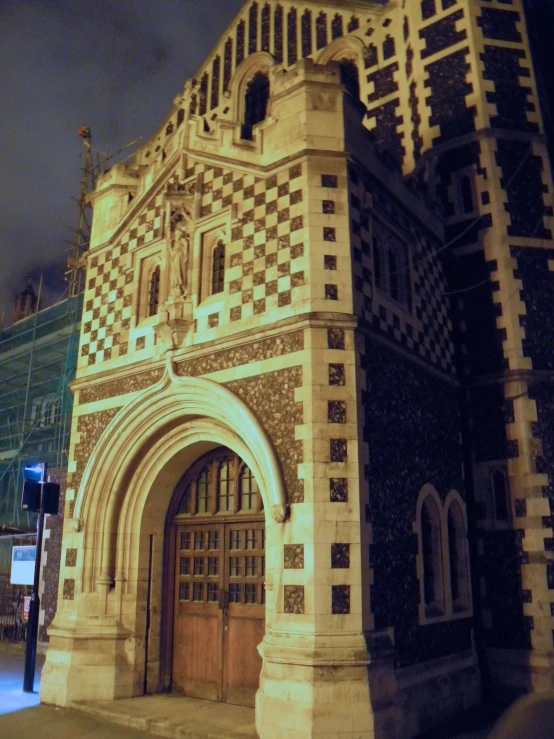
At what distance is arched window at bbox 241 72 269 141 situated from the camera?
52.1ft

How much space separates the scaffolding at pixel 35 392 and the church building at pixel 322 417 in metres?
8.02

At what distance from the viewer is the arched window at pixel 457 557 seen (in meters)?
10.5

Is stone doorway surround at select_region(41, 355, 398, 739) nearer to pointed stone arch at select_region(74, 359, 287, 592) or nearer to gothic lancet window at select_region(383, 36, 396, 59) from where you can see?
pointed stone arch at select_region(74, 359, 287, 592)

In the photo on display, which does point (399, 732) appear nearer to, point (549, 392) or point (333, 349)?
point (333, 349)

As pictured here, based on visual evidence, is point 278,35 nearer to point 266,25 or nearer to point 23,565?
point 266,25

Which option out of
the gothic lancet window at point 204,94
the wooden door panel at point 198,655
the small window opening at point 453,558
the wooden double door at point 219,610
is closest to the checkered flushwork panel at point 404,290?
the small window opening at point 453,558

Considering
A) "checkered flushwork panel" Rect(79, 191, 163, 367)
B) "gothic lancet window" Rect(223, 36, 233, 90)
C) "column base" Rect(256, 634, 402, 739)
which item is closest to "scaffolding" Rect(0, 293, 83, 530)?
"checkered flushwork panel" Rect(79, 191, 163, 367)

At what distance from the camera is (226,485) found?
34.6 feet

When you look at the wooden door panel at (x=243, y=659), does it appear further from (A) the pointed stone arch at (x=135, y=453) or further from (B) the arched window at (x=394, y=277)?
(B) the arched window at (x=394, y=277)

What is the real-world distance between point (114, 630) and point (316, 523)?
4.13 meters

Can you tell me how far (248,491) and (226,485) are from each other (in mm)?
512

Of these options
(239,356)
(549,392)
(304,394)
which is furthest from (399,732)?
(549,392)

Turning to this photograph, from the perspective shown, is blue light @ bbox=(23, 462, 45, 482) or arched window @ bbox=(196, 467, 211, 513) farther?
blue light @ bbox=(23, 462, 45, 482)

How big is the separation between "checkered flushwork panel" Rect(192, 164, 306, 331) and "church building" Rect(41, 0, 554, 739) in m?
0.04
